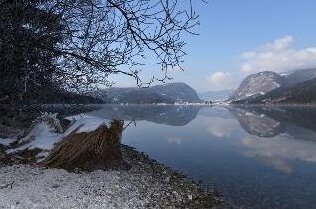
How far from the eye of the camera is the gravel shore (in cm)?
1434

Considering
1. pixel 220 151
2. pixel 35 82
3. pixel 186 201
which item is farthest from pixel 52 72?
pixel 220 151

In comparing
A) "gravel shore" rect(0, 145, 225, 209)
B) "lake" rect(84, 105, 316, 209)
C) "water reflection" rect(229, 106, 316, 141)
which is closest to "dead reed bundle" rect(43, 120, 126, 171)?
"gravel shore" rect(0, 145, 225, 209)

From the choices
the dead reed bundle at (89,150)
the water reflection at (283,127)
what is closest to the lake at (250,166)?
the dead reed bundle at (89,150)

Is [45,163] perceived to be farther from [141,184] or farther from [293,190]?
[293,190]

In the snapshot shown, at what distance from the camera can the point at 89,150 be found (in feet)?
63.8

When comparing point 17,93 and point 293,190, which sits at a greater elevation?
point 17,93

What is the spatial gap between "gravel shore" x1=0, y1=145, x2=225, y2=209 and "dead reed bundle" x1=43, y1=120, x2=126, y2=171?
0.59 m

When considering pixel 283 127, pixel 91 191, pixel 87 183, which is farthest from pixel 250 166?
pixel 283 127

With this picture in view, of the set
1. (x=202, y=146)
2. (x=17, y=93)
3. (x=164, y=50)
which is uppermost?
(x=164, y=50)

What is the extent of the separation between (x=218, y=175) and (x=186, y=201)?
46.1 ft

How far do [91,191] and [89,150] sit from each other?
3784mm

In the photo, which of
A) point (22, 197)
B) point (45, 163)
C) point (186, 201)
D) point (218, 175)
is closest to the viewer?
point (22, 197)

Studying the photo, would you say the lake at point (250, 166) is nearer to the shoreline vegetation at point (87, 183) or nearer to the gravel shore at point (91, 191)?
the shoreline vegetation at point (87, 183)

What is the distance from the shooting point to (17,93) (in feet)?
47.6
